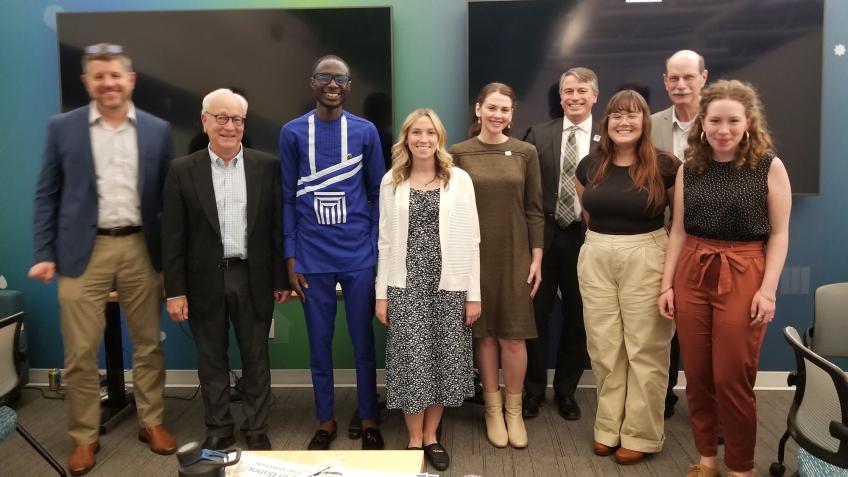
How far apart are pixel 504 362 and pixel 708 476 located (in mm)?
900

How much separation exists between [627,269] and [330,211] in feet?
3.99

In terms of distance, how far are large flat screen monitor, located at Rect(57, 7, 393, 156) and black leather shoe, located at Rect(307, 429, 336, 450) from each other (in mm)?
1497

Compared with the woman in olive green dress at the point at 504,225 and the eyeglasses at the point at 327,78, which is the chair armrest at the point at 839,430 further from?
the eyeglasses at the point at 327,78

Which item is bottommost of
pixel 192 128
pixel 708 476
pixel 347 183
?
pixel 708 476

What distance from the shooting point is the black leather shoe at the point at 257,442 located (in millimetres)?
2920

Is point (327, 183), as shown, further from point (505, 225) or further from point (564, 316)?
point (564, 316)

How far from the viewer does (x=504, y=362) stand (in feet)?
9.53

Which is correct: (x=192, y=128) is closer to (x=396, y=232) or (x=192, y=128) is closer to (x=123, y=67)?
(x=123, y=67)

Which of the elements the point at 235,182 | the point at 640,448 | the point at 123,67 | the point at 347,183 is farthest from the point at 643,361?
the point at 123,67

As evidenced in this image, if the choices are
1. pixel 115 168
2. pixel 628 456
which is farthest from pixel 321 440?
pixel 115 168

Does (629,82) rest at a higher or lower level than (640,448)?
higher

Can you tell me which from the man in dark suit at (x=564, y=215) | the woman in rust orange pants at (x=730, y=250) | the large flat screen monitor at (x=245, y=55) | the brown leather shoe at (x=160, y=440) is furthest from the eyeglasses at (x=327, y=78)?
the brown leather shoe at (x=160, y=440)

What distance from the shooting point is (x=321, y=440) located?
2.97 meters

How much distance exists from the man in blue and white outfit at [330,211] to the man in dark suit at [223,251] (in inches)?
3.8
